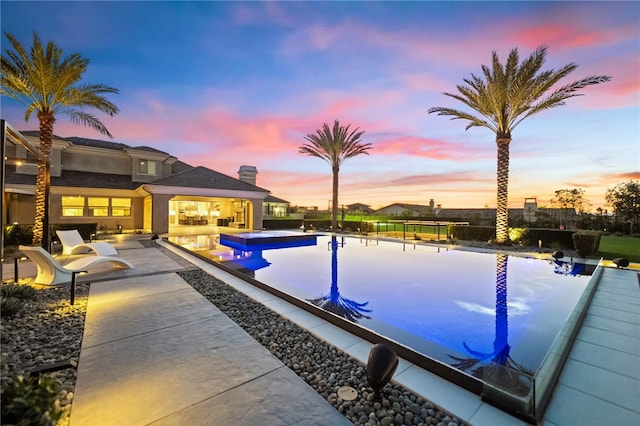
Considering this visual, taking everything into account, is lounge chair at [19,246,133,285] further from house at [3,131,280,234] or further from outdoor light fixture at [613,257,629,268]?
outdoor light fixture at [613,257,629,268]

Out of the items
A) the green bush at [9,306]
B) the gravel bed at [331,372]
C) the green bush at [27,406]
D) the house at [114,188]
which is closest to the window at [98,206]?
the house at [114,188]

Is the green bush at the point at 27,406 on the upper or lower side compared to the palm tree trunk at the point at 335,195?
lower

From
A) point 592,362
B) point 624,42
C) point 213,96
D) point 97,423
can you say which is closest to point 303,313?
point 97,423

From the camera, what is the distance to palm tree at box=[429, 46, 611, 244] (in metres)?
11.9

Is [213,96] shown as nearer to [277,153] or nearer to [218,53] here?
[218,53]

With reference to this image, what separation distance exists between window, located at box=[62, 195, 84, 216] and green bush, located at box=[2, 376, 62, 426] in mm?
22329

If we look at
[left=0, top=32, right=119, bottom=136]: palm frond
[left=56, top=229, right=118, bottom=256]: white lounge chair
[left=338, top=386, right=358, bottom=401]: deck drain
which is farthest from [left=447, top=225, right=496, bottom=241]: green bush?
[left=0, top=32, right=119, bottom=136]: palm frond

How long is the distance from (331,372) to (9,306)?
5036 millimetres

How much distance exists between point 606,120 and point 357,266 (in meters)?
14.9

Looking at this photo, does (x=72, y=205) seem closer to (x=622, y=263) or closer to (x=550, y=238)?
(x=622, y=263)

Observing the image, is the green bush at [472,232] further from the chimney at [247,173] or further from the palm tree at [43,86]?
the chimney at [247,173]

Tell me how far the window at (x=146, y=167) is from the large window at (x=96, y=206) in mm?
2730

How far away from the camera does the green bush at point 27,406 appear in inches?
61.2

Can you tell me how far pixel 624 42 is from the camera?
9.63m
